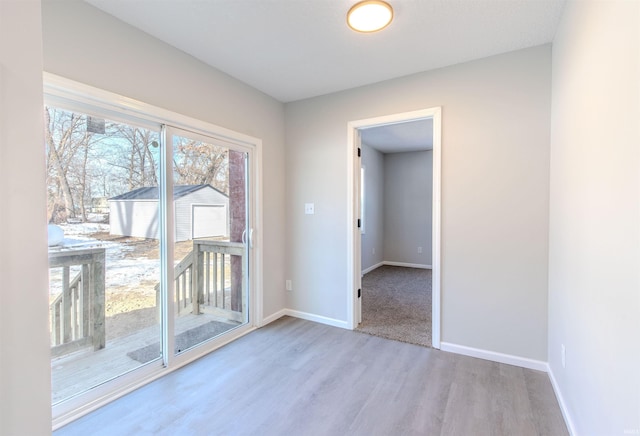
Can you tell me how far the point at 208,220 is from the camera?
102 inches

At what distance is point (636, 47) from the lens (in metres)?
0.92

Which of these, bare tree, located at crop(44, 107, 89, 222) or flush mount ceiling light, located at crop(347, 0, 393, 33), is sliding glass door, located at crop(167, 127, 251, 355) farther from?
flush mount ceiling light, located at crop(347, 0, 393, 33)

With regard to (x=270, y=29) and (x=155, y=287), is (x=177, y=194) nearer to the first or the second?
(x=155, y=287)

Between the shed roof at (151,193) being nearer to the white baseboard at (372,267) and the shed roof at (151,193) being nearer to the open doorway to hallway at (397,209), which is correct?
the open doorway to hallway at (397,209)

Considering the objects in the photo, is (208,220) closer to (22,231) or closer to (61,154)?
(61,154)

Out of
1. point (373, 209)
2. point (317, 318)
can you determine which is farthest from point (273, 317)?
point (373, 209)

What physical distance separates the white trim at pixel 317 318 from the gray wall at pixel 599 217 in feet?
5.82

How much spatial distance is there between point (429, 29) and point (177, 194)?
A: 2.21 meters

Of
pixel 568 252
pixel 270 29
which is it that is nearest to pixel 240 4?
pixel 270 29

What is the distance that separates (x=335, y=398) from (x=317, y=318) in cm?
131

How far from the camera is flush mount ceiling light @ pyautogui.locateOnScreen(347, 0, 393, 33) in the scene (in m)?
1.72

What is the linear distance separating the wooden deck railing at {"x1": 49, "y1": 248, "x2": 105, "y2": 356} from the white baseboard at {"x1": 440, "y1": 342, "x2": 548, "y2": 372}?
8.71 ft

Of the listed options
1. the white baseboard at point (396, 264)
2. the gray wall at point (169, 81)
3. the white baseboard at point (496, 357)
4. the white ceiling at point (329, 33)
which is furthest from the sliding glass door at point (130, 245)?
the white baseboard at point (396, 264)

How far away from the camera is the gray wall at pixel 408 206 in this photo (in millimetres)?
6062
